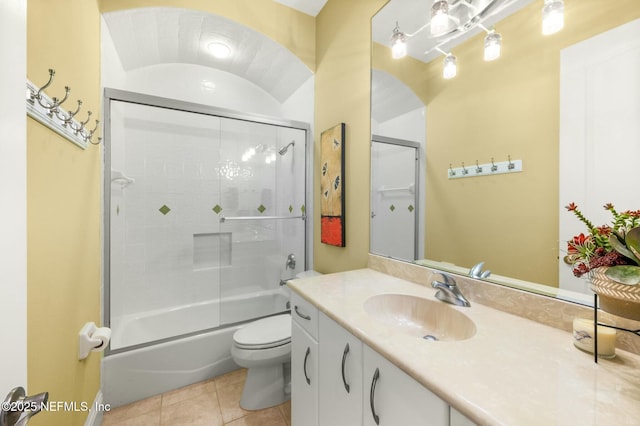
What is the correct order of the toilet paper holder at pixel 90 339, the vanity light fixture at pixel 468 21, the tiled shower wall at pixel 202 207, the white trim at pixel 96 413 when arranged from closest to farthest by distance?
1. the vanity light fixture at pixel 468 21
2. the toilet paper holder at pixel 90 339
3. the white trim at pixel 96 413
4. the tiled shower wall at pixel 202 207

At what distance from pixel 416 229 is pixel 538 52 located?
0.83m

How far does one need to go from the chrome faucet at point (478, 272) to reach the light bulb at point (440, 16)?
1.06 metres

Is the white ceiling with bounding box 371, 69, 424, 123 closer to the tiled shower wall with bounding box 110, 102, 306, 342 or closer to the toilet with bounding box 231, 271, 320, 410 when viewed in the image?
the tiled shower wall with bounding box 110, 102, 306, 342

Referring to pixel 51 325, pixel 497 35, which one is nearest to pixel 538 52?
pixel 497 35

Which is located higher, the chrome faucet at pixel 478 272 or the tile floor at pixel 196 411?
the chrome faucet at pixel 478 272

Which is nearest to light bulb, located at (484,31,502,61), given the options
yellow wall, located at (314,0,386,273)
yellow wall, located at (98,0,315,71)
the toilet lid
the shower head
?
yellow wall, located at (314,0,386,273)

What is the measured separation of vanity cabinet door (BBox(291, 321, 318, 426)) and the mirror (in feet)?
2.25

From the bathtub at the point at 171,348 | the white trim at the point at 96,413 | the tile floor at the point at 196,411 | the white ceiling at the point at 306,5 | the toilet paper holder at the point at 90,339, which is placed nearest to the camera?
the toilet paper holder at the point at 90,339

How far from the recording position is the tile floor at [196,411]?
Result: 147cm

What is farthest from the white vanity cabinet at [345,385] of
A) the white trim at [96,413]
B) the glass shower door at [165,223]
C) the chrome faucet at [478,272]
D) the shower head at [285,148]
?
the shower head at [285,148]

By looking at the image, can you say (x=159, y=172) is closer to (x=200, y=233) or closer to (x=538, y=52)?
(x=200, y=233)

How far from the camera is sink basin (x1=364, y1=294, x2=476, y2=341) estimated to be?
3.08ft

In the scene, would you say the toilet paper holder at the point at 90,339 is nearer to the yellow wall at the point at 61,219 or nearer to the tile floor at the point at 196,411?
the yellow wall at the point at 61,219

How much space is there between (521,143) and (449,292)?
2.00ft
